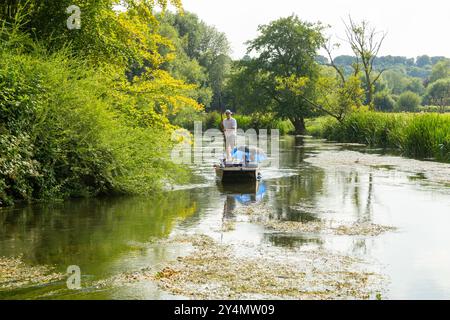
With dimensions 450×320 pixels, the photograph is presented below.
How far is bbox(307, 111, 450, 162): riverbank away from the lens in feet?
95.3

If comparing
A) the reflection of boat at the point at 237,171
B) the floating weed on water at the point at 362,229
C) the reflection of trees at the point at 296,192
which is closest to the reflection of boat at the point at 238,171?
the reflection of boat at the point at 237,171

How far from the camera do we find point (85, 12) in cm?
1806

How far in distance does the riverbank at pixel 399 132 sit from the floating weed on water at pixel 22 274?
74.7ft

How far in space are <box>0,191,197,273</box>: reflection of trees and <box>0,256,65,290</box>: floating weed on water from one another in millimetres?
333

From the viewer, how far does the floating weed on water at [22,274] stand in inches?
306

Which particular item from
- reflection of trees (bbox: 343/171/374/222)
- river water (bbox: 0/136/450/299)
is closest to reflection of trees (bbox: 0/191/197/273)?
river water (bbox: 0/136/450/299)

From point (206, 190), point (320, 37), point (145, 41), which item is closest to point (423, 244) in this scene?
point (206, 190)

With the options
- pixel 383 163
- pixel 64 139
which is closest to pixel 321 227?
pixel 64 139

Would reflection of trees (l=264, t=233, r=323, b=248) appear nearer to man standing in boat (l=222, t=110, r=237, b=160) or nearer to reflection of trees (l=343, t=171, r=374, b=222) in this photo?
reflection of trees (l=343, t=171, r=374, b=222)

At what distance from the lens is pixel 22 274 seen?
8.20 m

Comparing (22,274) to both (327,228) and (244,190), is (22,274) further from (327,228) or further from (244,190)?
(244,190)

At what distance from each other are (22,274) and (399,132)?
2946 cm
